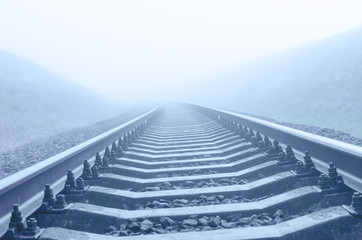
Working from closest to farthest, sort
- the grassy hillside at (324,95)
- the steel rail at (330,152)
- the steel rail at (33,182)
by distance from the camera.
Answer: the steel rail at (33,182), the steel rail at (330,152), the grassy hillside at (324,95)

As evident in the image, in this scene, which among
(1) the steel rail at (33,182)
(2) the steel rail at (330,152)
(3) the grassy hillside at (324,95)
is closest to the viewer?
(1) the steel rail at (33,182)

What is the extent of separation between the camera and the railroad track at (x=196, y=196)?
2.78 m

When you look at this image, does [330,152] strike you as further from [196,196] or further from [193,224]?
[193,224]

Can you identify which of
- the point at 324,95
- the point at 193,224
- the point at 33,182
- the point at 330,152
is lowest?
the point at 193,224

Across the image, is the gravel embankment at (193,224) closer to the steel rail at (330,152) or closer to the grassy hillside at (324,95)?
the steel rail at (330,152)

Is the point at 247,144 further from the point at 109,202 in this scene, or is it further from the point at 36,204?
the point at 36,204

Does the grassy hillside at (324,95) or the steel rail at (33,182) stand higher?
the grassy hillside at (324,95)

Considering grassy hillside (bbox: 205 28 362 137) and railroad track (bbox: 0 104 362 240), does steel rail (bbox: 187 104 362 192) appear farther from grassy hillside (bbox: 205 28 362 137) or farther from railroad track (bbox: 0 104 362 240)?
grassy hillside (bbox: 205 28 362 137)

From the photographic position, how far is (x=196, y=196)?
385 centimetres

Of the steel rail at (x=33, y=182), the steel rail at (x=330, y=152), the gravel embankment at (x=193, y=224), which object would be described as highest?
the steel rail at (x=330, y=152)

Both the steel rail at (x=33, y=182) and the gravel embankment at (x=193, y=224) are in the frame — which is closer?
the steel rail at (x=33, y=182)

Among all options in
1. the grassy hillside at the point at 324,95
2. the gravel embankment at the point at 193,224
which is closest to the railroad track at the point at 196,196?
the gravel embankment at the point at 193,224

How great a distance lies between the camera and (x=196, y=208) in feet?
11.4

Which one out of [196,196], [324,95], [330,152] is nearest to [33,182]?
[196,196]
